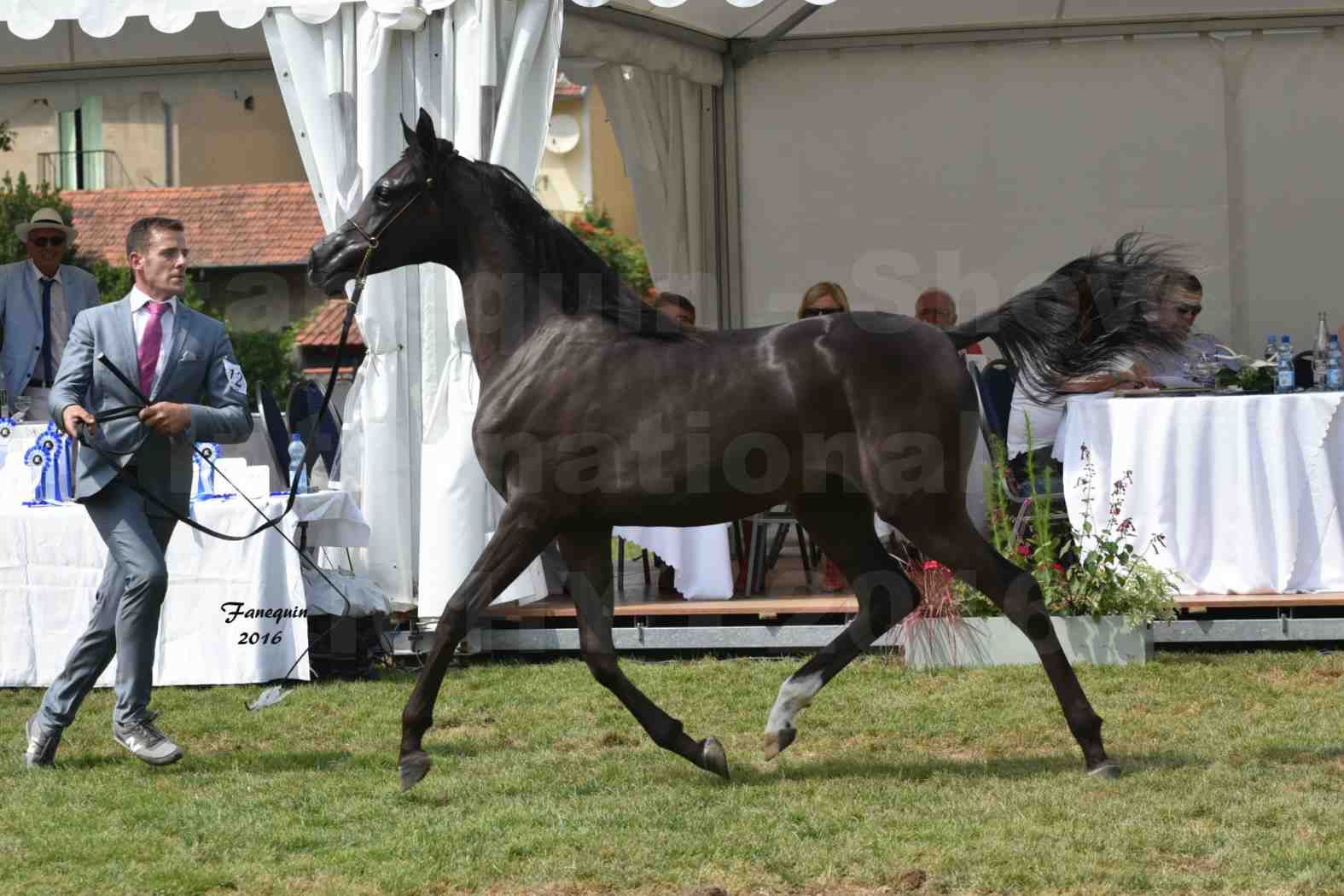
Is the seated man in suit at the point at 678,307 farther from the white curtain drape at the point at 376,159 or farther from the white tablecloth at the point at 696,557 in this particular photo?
the white curtain drape at the point at 376,159

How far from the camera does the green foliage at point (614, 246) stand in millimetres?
37125

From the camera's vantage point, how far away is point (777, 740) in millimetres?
5359

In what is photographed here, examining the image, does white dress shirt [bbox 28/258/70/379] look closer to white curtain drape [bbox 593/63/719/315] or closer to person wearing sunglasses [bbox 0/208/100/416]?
person wearing sunglasses [bbox 0/208/100/416]

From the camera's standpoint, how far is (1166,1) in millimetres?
10703

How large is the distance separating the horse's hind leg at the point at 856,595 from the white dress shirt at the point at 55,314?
5466mm

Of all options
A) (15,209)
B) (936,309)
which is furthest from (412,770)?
(15,209)

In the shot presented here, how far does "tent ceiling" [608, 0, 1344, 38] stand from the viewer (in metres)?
10.6

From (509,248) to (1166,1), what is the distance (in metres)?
6.84

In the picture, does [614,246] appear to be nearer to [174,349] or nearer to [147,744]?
[174,349]

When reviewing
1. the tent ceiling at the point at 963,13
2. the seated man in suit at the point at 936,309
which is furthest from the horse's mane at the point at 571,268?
the tent ceiling at the point at 963,13

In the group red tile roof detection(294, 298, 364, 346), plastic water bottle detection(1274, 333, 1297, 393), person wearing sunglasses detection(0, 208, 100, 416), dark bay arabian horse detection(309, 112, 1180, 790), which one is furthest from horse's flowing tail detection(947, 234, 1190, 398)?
red tile roof detection(294, 298, 364, 346)

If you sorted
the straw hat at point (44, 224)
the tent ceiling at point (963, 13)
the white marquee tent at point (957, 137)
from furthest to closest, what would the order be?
the white marquee tent at point (957, 137) → the tent ceiling at point (963, 13) → the straw hat at point (44, 224)

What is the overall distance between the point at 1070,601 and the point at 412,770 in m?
3.26

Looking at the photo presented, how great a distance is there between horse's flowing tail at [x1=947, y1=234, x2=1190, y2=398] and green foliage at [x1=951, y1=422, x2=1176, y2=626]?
172 cm
